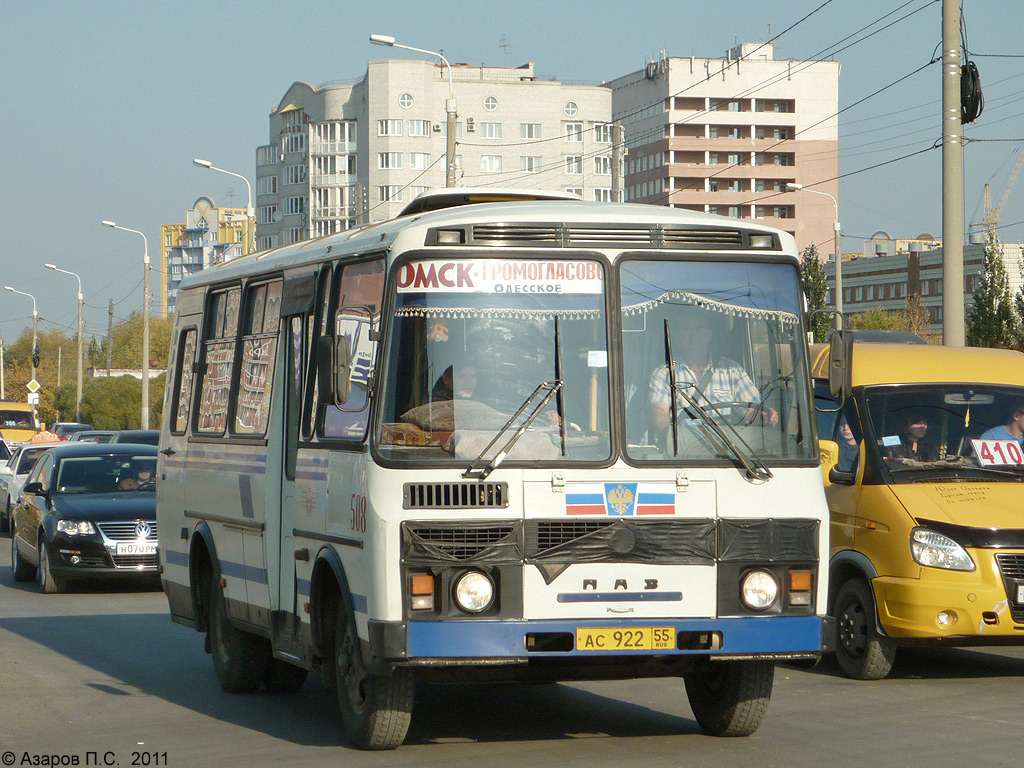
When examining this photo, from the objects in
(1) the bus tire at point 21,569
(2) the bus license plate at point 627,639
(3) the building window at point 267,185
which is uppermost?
→ (3) the building window at point 267,185

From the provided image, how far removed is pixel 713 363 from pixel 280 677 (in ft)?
13.4

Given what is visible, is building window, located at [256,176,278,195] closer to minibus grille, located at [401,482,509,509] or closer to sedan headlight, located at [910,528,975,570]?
sedan headlight, located at [910,528,975,570]

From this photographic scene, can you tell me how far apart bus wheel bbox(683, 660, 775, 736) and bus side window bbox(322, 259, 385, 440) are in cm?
211

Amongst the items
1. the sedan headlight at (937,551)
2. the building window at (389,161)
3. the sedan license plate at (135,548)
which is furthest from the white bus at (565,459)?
the building window at (389,161)

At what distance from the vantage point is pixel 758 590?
7523 millimetres

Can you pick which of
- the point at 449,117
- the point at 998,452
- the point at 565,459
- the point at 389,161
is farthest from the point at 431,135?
the point at 565,459

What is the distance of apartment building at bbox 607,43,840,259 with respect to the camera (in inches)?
5295

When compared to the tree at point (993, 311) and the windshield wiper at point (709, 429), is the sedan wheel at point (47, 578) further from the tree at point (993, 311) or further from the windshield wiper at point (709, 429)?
the tree at point (993, 311)

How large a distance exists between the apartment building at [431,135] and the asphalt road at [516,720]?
107800 millimetres

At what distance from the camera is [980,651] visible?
40.3 feet

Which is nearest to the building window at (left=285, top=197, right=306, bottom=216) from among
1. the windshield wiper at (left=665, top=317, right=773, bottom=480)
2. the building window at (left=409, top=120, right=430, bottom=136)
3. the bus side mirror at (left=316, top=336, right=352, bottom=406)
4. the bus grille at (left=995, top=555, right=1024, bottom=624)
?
the building window at (left=409, top=120, right=430, bottom=136)

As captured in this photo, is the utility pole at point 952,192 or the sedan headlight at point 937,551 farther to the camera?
the utility pole at point 952,192

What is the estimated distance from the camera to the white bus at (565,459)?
7246mm

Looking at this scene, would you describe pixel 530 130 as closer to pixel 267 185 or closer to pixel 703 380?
pixel 267 185
